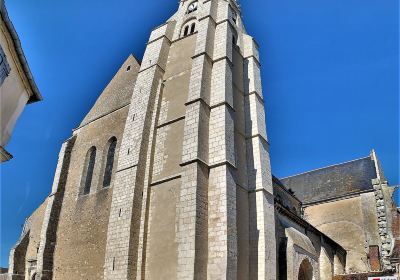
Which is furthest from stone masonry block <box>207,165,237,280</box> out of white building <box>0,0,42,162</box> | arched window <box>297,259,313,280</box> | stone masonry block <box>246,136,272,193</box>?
white building <box>0,0,42,162</box>

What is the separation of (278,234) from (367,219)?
961 centimetres

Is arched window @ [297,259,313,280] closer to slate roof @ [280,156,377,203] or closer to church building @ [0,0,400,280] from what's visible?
church building @ [0,0,400,280]

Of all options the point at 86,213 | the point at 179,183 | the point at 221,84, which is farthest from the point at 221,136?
the point at 86,213

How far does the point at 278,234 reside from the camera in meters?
14.3

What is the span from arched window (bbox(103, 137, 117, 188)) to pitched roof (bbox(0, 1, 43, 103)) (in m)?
5.45

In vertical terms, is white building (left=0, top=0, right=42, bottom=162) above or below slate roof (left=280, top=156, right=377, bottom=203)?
below

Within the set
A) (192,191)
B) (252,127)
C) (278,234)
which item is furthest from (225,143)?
(278,234)

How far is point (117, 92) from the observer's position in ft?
54.7

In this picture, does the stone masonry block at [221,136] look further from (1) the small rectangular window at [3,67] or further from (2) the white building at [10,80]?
(1) the small rectangular window at [3,67]

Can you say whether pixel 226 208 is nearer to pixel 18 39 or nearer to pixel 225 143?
pixel 225 143

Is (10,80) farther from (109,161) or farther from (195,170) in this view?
(109,161)

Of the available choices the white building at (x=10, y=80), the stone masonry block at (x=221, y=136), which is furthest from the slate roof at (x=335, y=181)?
the white building at (x=10, y=80)

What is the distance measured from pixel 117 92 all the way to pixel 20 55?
8601 millimetres

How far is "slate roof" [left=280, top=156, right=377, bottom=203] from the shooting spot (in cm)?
2334
